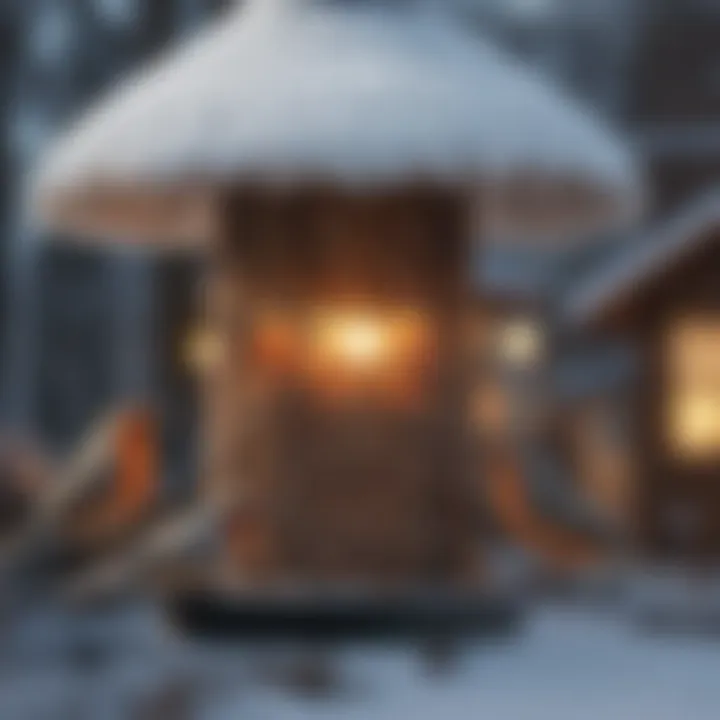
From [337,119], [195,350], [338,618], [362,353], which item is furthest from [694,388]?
[337,119]

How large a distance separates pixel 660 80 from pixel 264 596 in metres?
13.8

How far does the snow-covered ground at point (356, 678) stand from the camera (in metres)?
6.80

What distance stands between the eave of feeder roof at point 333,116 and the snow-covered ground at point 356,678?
2360mm

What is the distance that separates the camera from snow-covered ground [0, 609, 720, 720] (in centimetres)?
680

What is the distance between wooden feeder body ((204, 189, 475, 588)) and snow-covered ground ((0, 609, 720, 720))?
0.82 metres

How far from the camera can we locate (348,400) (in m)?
9.97

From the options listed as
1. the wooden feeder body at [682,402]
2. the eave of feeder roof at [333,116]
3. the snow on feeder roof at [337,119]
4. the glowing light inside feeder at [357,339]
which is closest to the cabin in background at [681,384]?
the wooden feeder body at [682,402]

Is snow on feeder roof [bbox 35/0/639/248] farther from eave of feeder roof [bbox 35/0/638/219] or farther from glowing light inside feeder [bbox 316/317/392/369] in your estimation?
glowing light inside feeder [bbox 316/317/392/369]

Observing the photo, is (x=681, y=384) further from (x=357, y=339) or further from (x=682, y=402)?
(x=357, y=339)

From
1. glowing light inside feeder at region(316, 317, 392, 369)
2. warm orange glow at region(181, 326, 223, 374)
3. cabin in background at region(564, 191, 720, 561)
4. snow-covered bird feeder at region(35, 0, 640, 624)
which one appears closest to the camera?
snow-covered bird feeder at region(35, 0, 640, 624)

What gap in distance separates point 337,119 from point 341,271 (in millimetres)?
955

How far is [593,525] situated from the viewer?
12.9 metres

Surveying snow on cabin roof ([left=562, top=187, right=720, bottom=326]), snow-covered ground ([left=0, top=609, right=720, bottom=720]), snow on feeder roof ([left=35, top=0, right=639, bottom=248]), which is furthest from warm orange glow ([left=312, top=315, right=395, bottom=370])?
snow on cabin roof ([left=562, top=187, right=720, bottom=326])

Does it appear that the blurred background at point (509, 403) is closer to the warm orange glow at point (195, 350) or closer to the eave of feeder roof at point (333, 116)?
the warm orange glow at point (195, 350)
